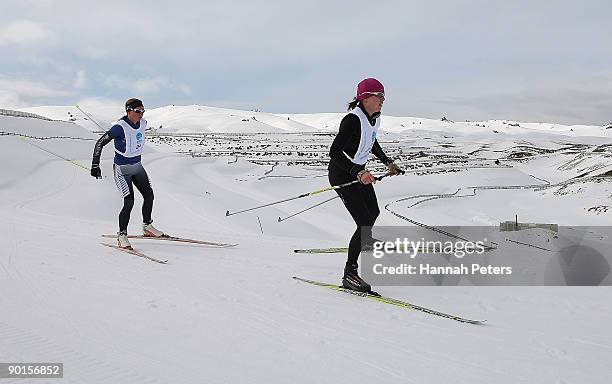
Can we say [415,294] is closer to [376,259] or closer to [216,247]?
[376,259]

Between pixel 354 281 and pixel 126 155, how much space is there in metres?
3.94

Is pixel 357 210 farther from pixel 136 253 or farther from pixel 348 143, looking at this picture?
pixel 136 253

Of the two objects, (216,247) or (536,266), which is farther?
(216,247)

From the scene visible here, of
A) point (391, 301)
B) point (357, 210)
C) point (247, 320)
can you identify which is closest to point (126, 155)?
point (357, 210)

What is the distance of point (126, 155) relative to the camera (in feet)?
22.7

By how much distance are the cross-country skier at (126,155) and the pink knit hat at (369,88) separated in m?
3.43

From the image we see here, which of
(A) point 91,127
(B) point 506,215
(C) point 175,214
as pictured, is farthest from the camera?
(A) point 91,127

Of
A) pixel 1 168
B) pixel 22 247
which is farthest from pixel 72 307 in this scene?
pixel 1 168

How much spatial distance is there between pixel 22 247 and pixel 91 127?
215 feet

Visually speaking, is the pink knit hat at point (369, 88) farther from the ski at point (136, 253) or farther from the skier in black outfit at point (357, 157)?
the ski at point (136, 253)

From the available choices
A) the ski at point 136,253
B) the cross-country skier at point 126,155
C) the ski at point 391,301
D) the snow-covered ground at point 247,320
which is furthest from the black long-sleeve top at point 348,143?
the cross-country skier at point 126,155

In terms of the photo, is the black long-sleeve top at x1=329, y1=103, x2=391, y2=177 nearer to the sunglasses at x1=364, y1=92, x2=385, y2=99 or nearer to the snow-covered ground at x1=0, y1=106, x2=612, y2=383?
the sunglasses at x1=364, y1=92, x2=385, y2=99

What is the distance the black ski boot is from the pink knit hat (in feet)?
5.96

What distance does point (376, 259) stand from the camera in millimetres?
6539
